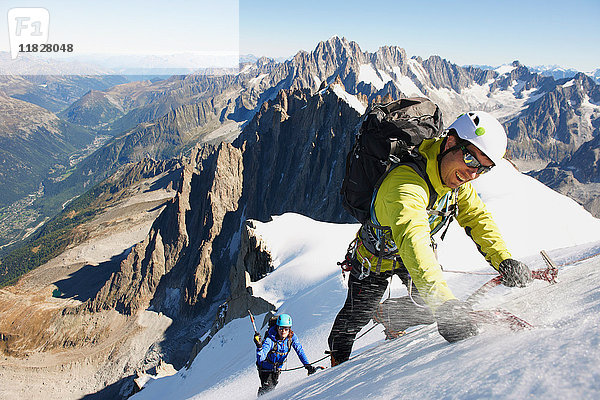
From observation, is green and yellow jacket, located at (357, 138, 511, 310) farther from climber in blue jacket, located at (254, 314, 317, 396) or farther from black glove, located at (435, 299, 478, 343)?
climber in blue jacket, located at (254, 314, 317, 396)

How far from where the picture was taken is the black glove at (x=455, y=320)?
108 inches

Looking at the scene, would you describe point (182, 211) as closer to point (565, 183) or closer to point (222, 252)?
point (222, 252)

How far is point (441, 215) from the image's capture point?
13.1 feet

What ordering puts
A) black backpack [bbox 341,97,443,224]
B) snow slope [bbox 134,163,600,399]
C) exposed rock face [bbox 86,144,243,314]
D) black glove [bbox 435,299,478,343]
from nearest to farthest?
1. snow slope [bbox 134,163,600,399]
2. black glove [bbox 435,299,478,343]
3. black backpack [bbox 341,97,443,224]
4. exposed rock face [bbox 86,144,243,314]

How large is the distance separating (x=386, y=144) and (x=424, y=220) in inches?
46.1

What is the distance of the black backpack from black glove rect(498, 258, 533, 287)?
1196mm

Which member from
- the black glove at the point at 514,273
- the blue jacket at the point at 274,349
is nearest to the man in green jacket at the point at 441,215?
the black glove at the point at 514,273

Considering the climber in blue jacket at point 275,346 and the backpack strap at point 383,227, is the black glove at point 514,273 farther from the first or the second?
Answer: the climber in blue jacket at point 275,346

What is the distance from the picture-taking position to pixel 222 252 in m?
79.8

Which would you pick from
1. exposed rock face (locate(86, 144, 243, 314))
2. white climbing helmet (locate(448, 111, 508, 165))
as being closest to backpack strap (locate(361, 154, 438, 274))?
white climbing helmet (locate(448, 111, 508, 165))

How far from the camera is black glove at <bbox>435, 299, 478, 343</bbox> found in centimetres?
275

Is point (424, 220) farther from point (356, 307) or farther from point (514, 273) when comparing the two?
point (356, 307)

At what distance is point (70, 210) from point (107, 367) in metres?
162

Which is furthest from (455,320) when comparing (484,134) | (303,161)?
(303,161)
